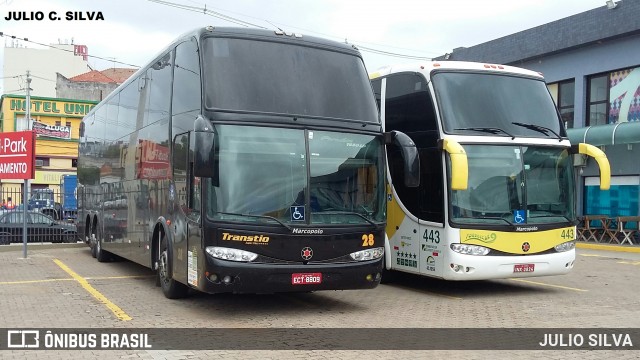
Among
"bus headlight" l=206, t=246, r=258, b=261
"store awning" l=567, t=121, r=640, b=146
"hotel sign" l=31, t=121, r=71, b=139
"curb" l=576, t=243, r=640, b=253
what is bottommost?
"curb" l=576, t=243, r=640, b=253

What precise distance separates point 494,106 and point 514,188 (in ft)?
4.76

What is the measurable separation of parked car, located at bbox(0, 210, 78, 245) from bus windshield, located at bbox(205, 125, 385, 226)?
14.8 metres

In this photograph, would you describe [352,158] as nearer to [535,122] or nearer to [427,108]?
[427,108]

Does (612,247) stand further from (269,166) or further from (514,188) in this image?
(269,166)

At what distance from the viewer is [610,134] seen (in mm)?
23734

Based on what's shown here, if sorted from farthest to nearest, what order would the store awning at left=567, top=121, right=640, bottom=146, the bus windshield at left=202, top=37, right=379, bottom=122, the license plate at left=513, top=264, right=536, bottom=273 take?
the store awning at left=567, top=121, right=640, bottom=146
the license plate at left=513, top=264, right=536, bottom=273
the bus windshield at left=202, top=37, right=379, bottom=122

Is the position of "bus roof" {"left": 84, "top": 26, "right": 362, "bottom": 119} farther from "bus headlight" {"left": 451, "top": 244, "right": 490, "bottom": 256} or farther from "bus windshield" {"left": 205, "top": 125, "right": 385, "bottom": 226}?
"bus headlight" {"left": 451, "top": 244, "right": 490, "bottom": 256}

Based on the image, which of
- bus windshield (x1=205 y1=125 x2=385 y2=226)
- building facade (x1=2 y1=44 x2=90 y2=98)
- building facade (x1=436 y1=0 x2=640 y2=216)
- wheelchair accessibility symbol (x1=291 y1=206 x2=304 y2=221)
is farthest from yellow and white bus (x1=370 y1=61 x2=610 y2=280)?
building facade (x1=2 y1=44 x2=90 y2=98)

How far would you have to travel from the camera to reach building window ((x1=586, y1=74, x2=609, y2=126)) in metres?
25.9

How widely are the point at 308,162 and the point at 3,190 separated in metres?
17.3

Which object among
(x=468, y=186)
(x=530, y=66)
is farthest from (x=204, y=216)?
(x=530, y=66)

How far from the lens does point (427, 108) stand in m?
11.5

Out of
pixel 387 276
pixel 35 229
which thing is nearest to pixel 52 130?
pixel 35 229

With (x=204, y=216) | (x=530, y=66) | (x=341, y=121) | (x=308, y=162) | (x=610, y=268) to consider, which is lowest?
(x=610, y=268)
